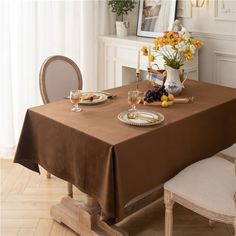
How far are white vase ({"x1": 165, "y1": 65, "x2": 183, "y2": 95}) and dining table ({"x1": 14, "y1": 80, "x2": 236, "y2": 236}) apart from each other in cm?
8

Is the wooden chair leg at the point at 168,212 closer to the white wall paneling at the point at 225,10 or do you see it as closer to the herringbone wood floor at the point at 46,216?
the herringbone wood floor at the point at 46,216

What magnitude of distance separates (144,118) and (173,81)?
0.56 metres

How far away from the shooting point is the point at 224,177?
2.27 metres

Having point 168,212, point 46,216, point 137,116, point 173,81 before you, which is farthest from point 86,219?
point 173,81

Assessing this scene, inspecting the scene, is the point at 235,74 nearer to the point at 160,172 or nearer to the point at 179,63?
the point at 179,63

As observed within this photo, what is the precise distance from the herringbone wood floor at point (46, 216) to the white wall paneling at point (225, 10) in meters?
1.60

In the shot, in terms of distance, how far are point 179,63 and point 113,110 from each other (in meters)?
0.59

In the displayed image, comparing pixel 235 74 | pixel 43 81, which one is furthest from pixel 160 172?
pixel 235 74

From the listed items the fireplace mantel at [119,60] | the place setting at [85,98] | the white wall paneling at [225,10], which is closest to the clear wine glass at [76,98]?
the place setting at [85,98]

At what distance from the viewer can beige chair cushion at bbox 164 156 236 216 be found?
A: 2.07m

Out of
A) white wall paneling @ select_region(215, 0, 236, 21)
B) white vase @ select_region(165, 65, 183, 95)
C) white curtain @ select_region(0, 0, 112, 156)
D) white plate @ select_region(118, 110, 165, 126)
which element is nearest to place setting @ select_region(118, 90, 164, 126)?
white plate @ select_region(118, 110, 165, 126)

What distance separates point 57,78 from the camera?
3.18 metres

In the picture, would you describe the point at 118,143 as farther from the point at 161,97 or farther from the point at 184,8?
the point at 184,8

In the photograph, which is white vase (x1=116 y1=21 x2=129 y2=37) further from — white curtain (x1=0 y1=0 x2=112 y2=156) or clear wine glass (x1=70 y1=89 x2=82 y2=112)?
clear wine glass (x1=70 y1=89 x2=82 y2=112)
